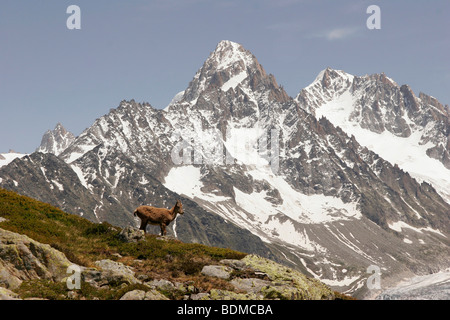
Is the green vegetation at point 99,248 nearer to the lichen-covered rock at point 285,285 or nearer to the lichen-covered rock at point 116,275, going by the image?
the lichen-covered rock at point 116,275

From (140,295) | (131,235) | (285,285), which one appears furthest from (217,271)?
(131,235)

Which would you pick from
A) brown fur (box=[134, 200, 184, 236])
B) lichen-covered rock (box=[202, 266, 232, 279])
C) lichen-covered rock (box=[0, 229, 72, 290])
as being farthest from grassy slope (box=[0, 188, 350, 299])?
brown fur (box=[134, 200, 184, 236])

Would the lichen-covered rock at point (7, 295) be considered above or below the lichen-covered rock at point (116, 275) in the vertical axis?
below

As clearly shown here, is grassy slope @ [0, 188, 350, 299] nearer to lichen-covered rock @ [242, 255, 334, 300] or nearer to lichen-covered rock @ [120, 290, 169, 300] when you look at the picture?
lichen-covered rock @ [120, 290, 169, 300]

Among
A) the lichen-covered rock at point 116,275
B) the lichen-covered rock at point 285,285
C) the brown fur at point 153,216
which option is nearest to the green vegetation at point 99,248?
the lichen-covered rock at point 116,275

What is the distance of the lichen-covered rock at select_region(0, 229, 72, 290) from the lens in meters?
21.8

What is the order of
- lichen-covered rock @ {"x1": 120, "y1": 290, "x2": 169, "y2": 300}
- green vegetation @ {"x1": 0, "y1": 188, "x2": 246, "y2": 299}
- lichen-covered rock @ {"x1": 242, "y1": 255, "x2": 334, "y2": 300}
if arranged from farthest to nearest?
green vegetation @ {"x1": 0, "y1": 188, "x2": 246, "y2": 299} → lichen-covered rock @ {"x1": 242, "y1": 255, "x2": 334, "y2": 300} → lichen-covered rock @ {"x1": 120, "y1": 290, "x2": 169, "y2": 300}

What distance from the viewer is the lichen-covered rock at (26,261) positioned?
860 inches

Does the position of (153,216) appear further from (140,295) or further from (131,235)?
(140,295)

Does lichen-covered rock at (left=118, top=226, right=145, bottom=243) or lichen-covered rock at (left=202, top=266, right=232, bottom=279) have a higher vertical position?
lichen-covered rock at (left=118, top=226, right=145, bottom=243)
